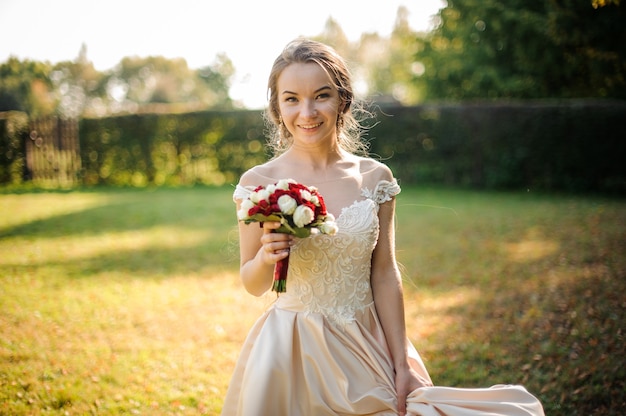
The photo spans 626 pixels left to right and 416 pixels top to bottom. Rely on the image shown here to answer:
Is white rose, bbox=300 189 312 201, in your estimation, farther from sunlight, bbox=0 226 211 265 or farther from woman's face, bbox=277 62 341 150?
sunlight, bbox=0 226 211 265

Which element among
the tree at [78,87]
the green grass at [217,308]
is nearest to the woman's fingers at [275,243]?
the green grass at [217,308]

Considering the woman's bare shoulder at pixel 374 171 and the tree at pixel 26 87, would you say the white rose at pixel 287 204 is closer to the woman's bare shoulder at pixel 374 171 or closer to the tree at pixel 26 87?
the woman's bare shoulder at pixel 374 171

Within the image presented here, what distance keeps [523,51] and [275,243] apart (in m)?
20.9

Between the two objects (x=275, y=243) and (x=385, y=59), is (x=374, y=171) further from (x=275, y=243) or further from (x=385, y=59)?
(x=385, y=59)

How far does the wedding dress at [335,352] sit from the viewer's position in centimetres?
226

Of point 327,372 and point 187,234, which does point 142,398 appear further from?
point 187,234

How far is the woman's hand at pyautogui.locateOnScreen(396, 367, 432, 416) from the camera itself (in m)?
2.43

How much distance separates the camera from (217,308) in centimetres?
650

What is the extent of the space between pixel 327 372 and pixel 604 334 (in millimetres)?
4179

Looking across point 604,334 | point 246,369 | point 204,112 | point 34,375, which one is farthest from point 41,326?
point 204,112

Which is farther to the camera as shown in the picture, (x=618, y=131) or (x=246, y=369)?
(x=618, y=131)

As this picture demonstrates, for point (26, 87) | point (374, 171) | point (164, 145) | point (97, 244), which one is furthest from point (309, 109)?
point (164, 145)

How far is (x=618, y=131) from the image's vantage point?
14.9 m

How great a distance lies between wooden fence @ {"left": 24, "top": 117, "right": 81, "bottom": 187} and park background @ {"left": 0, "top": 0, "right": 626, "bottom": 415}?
6 centimetres
